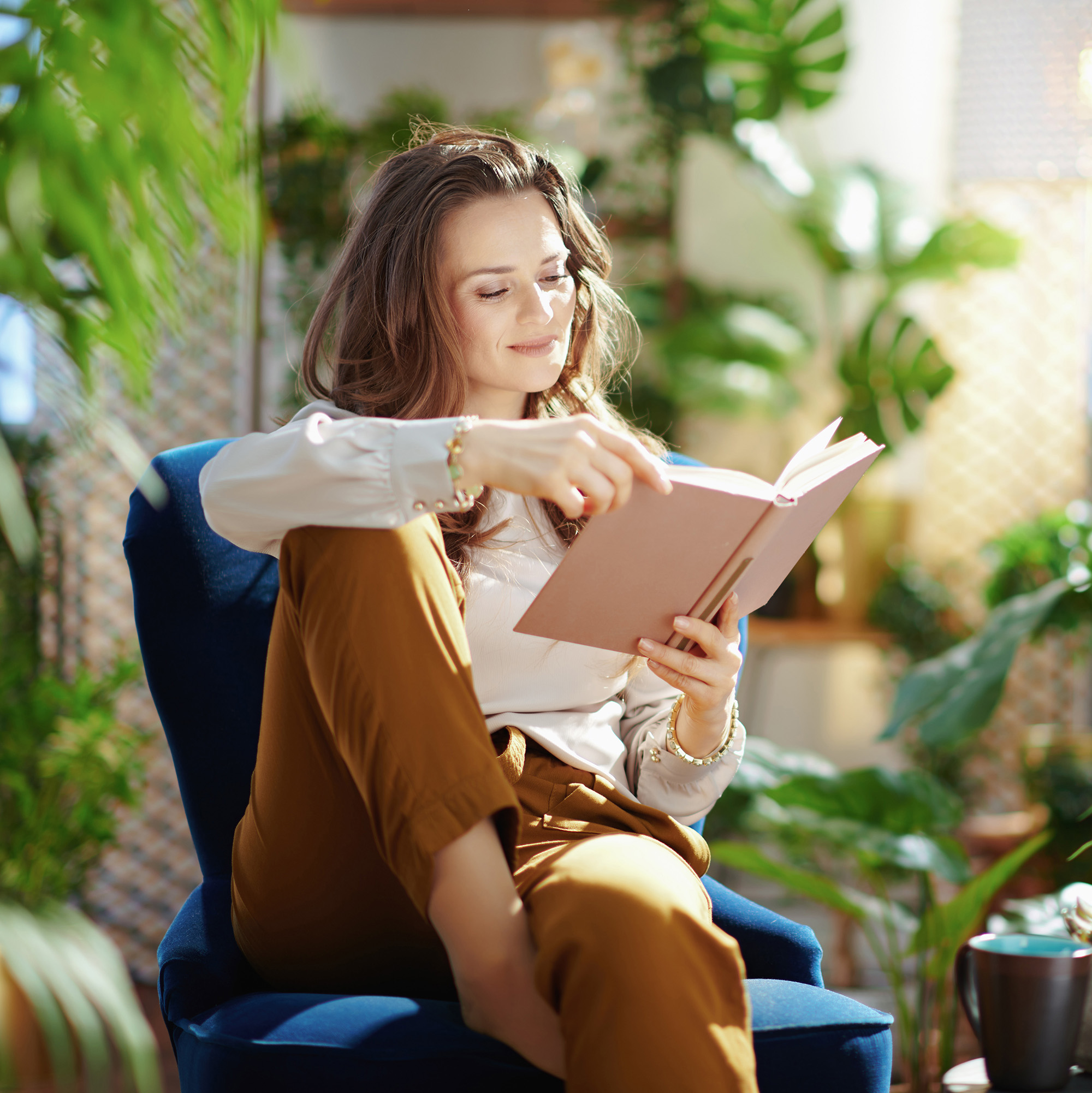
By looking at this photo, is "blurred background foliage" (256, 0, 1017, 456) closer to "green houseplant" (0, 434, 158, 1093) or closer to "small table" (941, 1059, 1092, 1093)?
"green houseplant" (0, 434, 158, 1093)

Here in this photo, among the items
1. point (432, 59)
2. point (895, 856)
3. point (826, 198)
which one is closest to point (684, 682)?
point (895, 856)

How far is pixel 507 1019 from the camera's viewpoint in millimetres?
852

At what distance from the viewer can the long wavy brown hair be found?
47.6 inches

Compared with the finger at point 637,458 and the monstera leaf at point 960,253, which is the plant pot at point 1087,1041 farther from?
the monstera leaf at point 960,253

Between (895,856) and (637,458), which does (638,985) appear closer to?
(637,458)

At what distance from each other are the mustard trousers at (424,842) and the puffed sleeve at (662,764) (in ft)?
0.29

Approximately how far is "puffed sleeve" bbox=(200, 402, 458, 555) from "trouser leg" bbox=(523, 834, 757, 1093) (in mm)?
310

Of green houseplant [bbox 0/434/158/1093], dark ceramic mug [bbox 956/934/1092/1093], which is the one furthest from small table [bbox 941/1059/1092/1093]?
green houseplant [bbox 0/434/158/1093]

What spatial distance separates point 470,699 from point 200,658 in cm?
47

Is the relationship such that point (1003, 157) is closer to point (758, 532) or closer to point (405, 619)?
point (758, 532)

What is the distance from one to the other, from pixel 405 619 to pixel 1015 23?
93.6 inches

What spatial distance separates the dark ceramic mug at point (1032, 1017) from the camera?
1.04 m

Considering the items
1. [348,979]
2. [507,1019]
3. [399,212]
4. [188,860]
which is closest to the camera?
[507,1019]

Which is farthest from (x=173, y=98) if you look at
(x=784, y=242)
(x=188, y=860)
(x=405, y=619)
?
(x=784, y=242)
